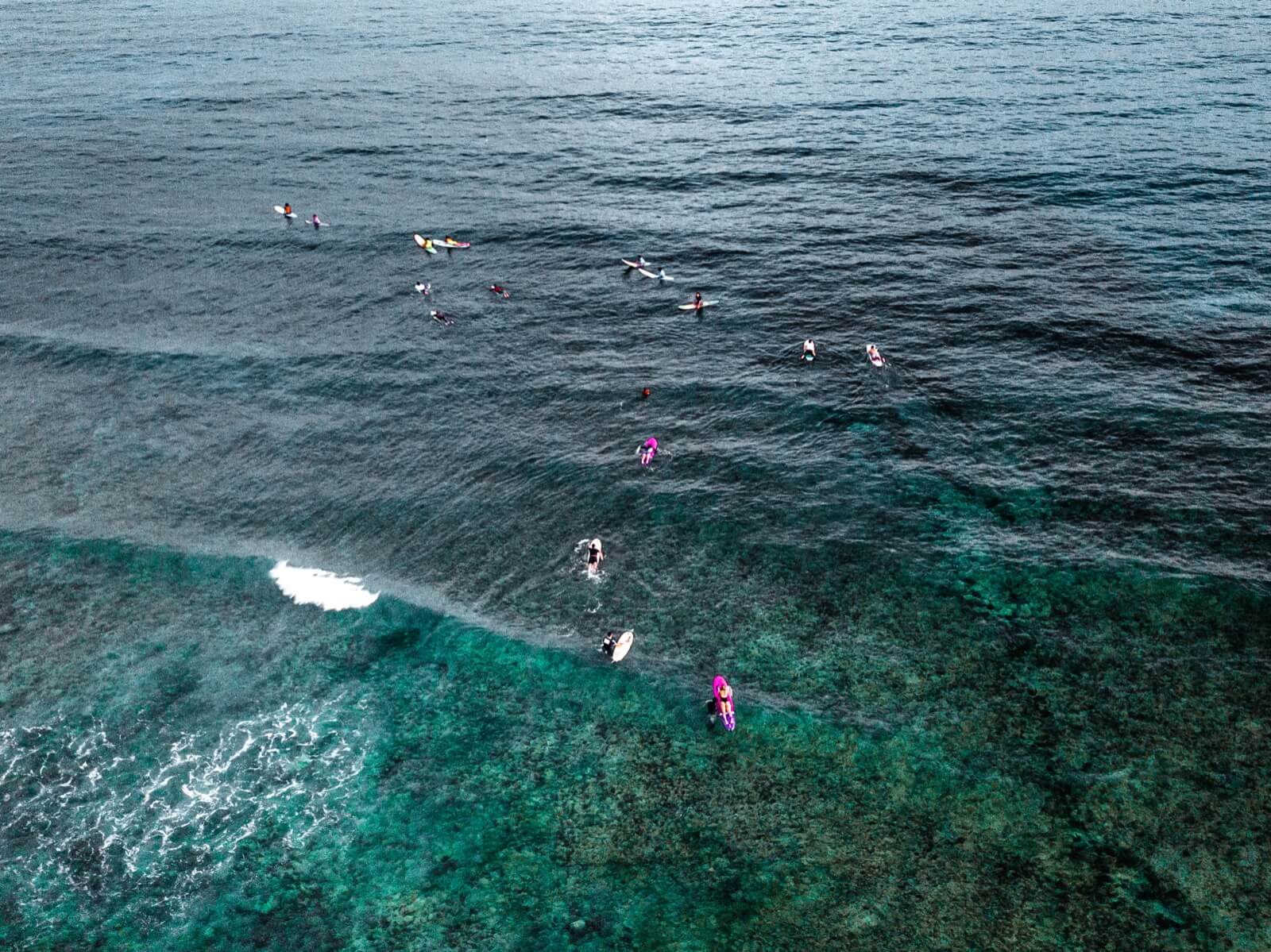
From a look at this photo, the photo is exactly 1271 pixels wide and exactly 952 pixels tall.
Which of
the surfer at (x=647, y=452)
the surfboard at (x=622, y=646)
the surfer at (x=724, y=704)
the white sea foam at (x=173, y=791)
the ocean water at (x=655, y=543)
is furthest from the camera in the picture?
the surfer at (x=647, y=452)

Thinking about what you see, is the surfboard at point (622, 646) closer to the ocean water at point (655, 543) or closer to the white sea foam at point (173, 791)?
the ocean water at point (655, 543)

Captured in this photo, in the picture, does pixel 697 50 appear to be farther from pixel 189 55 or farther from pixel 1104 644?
pixel 1104 644

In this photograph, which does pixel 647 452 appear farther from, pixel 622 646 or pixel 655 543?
pixel 622 646

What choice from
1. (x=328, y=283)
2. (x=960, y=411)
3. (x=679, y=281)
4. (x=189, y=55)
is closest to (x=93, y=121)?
(x=189, y=55)

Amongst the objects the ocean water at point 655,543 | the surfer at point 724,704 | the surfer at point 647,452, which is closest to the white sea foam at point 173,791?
the ocean water at point 655,543

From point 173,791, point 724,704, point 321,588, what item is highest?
point 724,704

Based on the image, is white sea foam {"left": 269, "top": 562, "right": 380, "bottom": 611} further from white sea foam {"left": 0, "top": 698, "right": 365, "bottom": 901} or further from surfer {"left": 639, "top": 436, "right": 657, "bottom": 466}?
surfer {"left": 639, "top": 436, "right": 657, "bottom": 466}


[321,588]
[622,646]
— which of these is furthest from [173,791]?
[622,646]
